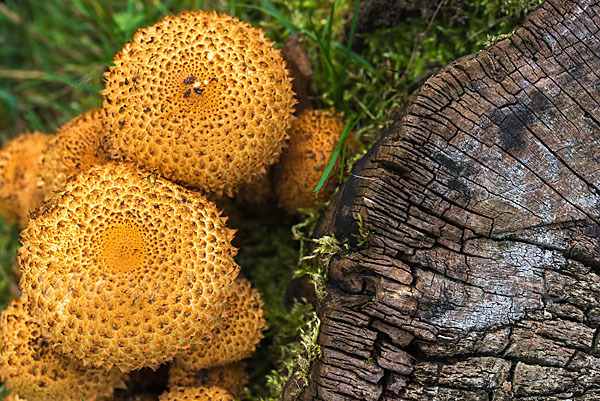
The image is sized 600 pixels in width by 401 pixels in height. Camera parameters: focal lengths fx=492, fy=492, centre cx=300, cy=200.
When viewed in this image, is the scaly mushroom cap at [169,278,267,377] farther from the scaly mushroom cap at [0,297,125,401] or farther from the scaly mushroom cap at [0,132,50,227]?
the scaly mushroom cap at [0,132,50,227]

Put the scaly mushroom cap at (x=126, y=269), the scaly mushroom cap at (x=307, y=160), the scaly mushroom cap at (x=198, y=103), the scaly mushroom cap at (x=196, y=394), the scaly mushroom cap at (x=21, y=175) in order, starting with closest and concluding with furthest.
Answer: the scaly mushroom cap at (x=126, y=269) < the scaly mushroom cap at (x=198, y=103) < the scaly mushroom cap at (x=196, y=394) < the scaly mushroom cap at (x=307, y=160) < the scaly mushroom cap at (x=21, y=175)

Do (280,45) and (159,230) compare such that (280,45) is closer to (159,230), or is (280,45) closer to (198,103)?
(198,103)

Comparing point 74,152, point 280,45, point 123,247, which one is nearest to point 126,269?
point 123,247

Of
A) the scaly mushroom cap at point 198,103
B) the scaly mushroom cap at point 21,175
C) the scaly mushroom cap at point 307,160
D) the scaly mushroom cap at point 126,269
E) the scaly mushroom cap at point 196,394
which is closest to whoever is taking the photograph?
the scaly mushroom cap at point 126,269

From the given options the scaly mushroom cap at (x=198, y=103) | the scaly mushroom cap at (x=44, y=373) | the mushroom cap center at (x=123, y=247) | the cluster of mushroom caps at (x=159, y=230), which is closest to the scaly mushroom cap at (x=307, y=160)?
the cluster of mushroom caps at (x=159, y=230)

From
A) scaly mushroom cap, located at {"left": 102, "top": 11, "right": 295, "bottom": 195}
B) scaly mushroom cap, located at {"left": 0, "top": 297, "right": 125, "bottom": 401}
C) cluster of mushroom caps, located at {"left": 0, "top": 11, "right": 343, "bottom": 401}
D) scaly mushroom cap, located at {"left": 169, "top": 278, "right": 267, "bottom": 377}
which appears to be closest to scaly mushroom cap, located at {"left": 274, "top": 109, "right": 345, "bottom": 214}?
cluster of mushroom caps, located at {"left": 0, "top": 11, "right": 343, "bottom": 401}

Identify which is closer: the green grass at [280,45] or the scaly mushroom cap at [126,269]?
the scaly mushroom cap at [126,269]

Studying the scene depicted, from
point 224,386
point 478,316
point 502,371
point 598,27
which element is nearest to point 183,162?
point 224,386

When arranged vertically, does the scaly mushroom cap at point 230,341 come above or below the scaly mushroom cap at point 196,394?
above

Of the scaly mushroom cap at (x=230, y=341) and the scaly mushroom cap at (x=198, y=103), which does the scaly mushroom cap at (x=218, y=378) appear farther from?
the scaly mushroom cap at (x=198, y=103)
